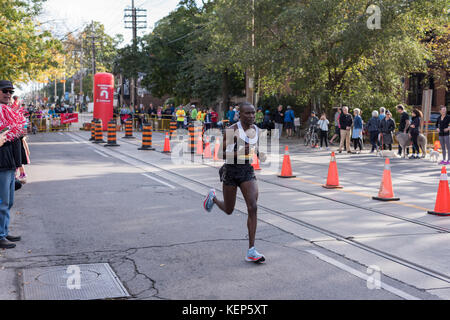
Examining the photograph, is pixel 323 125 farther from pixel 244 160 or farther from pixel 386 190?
pixel 244 160

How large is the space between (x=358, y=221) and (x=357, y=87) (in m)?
18.4

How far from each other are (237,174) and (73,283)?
7.15 ft

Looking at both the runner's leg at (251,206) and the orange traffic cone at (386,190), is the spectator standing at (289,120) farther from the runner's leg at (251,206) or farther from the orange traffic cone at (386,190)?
the runner's leg at (251,206)

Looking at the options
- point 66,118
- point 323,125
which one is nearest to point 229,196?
point 323,125

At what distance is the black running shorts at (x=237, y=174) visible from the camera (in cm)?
624

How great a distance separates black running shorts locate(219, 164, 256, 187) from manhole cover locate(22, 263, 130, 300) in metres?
1.70

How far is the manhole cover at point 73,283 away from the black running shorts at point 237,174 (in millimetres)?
1702

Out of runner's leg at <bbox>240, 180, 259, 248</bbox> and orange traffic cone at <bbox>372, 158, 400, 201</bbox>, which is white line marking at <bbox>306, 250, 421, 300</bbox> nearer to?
runner's leg at <bbox>240, 180, 259, 248</bbox>

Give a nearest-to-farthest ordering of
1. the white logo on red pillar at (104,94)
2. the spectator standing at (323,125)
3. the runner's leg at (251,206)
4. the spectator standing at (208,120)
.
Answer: the runner's leg at (251,206) < the spectator standing at (323,125) < the spectator standing at (208,120) < the white logo on red pillar at (104,94)

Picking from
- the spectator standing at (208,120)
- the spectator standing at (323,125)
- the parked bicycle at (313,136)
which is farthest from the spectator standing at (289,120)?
the spectator standing at (208,120)

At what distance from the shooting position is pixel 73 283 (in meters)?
5.34

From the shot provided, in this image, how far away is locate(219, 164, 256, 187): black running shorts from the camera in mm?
6238

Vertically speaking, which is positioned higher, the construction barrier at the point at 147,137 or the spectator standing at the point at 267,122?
the spectator standing at the point at 267,122
